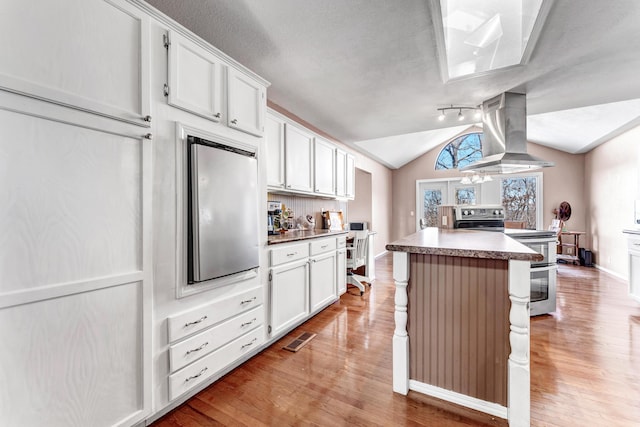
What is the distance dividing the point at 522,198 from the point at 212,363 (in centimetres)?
782

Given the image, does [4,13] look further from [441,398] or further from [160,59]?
[441,398]

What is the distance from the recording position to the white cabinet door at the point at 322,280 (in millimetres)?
2838

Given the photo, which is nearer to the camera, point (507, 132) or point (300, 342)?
point (300, 342)

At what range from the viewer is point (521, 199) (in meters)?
6.77

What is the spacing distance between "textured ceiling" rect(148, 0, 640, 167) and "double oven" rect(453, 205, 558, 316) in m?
1.35

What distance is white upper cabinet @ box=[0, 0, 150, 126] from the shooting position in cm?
101

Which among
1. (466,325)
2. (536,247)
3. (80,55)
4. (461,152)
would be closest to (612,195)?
(461,152)

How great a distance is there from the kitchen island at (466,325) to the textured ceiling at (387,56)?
1577mm

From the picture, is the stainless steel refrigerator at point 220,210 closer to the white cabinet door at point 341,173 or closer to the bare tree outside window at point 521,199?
the white cabinet door at point 341,173

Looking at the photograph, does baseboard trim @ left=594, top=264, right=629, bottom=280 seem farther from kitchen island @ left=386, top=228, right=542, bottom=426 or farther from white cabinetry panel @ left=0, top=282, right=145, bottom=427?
white cabinetry panel @ left=0, top=282, right=145, bottom=427

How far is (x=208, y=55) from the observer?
68.2 inches

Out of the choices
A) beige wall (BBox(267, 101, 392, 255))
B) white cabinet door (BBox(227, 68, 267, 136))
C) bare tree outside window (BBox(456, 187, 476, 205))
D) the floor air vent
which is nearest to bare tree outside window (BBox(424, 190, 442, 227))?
bare tree outside window (BBox(456, 187, 476, 205))

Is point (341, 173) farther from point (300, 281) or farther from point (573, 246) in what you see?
point (573, 246)

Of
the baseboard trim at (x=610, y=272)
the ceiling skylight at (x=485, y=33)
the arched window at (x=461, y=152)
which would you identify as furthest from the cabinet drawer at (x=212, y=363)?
the arched window at (x=461, y=152)
